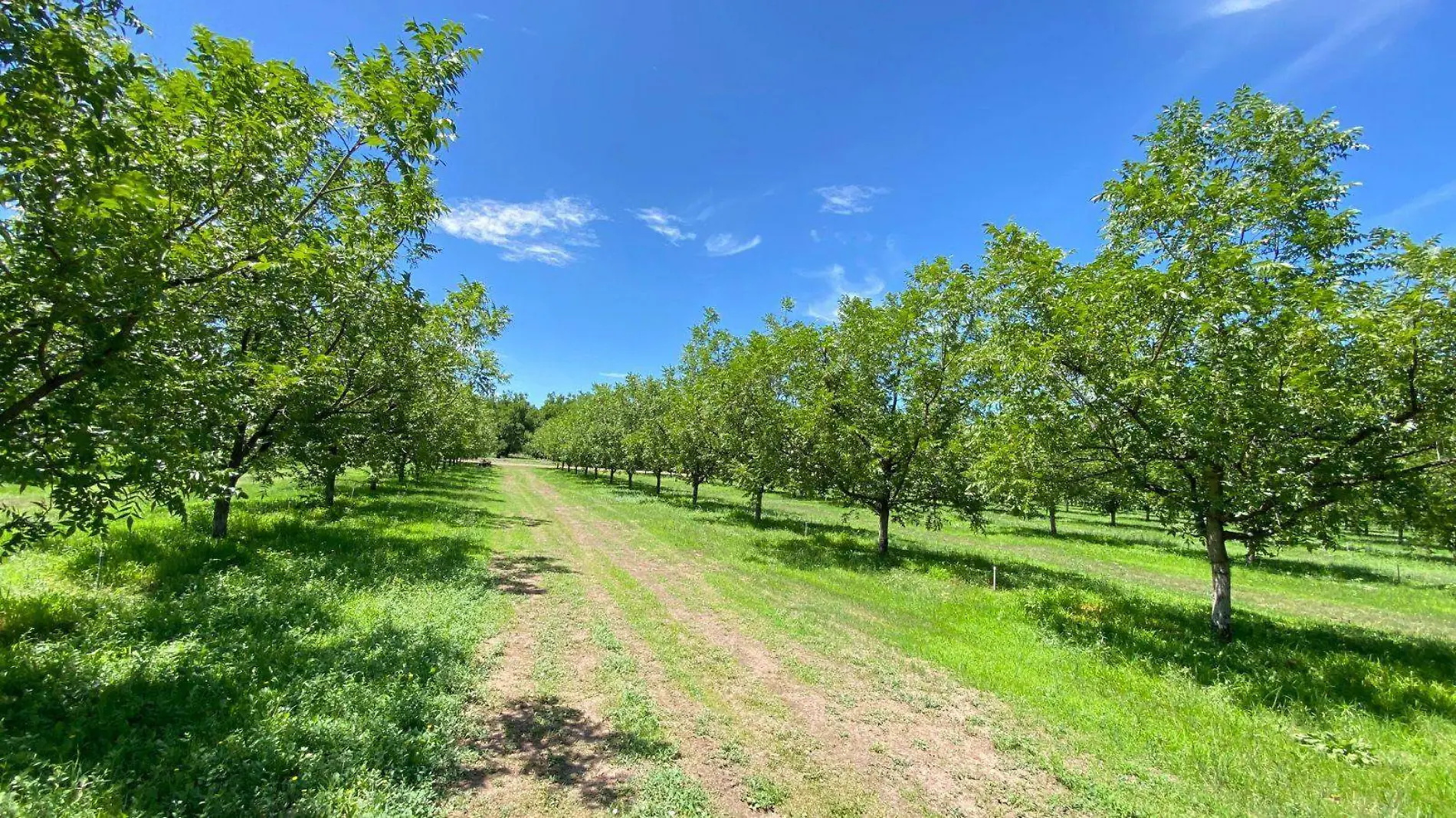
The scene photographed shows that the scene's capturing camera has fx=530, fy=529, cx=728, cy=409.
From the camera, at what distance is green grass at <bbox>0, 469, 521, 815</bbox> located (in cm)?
477

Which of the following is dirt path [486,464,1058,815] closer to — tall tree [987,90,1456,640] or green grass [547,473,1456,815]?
green grass [547,473,1456,815]

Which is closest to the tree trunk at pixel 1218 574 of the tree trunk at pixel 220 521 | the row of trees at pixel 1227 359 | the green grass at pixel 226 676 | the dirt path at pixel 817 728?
the row of trees at pixel 1227 359

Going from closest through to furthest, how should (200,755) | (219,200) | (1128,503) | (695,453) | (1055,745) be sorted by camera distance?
(200,755)
(219,200)
(1055,745)
(1128,503)
(695,453)

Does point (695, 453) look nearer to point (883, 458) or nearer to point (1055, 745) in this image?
point (883, 458)

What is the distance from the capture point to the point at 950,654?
10062mm

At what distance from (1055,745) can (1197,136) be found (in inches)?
522

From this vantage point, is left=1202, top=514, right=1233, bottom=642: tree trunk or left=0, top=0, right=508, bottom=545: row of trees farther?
left=1202, top=514, right=1233, bottom=642: tree trunk

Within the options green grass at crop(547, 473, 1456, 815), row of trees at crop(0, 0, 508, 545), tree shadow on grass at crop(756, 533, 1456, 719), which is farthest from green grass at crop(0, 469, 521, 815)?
tree shadow on grass at crop(756, 533, 1456, 719)

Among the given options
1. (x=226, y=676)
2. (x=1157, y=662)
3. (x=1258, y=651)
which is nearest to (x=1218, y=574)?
(x=1258, y=651)

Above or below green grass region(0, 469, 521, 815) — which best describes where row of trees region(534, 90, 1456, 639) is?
above

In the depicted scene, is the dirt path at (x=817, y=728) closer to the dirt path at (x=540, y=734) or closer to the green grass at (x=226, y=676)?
the dirt path at (x=540, y=734)

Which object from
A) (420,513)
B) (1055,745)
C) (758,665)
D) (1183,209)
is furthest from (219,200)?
(420,513)

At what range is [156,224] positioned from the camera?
490 cm

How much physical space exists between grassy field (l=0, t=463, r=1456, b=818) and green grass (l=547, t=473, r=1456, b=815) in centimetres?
6
